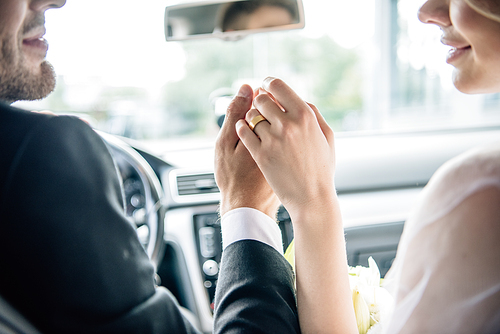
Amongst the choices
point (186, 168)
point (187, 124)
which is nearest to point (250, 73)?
point (187, 124)

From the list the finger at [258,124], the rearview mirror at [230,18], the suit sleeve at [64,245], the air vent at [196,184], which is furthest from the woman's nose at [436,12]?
the air vent at [196,184]

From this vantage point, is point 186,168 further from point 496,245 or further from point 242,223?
point 496,245

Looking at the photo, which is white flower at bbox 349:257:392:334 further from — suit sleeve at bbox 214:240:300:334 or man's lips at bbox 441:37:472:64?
man's lips at bbox 441:37:472:64

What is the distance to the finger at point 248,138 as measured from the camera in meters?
1.11

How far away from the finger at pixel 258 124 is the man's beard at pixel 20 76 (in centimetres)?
52

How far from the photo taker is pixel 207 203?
2.92 meters

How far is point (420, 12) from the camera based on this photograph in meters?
1.10

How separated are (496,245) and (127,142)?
8.17 ft

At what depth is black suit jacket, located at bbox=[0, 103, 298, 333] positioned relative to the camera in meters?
0.91

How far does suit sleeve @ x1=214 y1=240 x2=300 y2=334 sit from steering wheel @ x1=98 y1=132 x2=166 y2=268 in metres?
1.73

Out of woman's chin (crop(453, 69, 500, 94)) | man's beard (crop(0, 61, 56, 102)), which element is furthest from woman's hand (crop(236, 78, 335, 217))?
man's beard (crop(0, 61, 56, 102))

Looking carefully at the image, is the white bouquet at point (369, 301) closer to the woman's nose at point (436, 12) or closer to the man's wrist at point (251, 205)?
the man's wrist at point (251, 205)

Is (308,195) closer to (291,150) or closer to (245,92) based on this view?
(291,150)

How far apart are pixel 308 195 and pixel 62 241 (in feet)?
1.81
